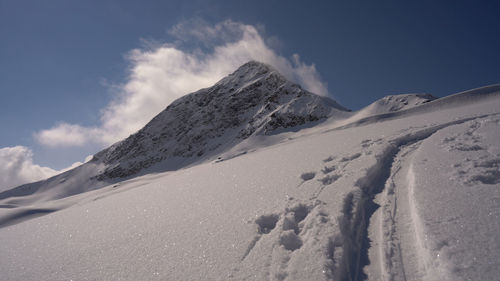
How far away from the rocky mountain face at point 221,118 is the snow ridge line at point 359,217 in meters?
28.0

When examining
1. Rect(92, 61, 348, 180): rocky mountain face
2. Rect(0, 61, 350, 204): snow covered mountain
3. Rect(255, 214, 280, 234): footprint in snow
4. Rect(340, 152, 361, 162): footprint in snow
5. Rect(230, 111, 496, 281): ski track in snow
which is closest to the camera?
Rect(230, 111, 496, 281): ski track in snow

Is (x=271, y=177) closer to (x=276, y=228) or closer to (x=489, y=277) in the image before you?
(x=276, y=228)

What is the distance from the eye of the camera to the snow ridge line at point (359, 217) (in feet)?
6.62

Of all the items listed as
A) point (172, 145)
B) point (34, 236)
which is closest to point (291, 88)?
point (172, 145)

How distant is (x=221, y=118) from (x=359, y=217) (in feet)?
145

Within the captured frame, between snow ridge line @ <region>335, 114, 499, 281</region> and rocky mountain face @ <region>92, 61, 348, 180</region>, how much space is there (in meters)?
28.0

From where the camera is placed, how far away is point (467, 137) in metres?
4.55

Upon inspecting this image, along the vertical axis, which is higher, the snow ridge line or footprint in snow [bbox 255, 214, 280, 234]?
footprint in snow [bbox 255, 214, 280, 234]

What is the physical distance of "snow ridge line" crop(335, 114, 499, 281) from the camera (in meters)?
2.02

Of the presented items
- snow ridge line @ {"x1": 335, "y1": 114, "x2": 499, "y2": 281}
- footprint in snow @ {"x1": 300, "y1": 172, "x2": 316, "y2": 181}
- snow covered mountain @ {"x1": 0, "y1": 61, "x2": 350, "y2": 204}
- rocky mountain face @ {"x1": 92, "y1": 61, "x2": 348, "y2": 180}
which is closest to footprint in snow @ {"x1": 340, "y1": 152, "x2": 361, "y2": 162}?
snow ridge line @ {"x1": 335, "y1": 114, "x2": 499, "y2": 281}

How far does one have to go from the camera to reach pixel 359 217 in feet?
8.95

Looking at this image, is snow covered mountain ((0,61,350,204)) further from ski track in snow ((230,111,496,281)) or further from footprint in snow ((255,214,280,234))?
footprint in snow ((255,214,280,234))

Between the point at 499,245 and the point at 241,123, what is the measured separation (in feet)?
134

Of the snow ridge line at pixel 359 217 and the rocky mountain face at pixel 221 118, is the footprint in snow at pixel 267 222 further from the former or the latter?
the rocky mountain face at pixel 221 118
